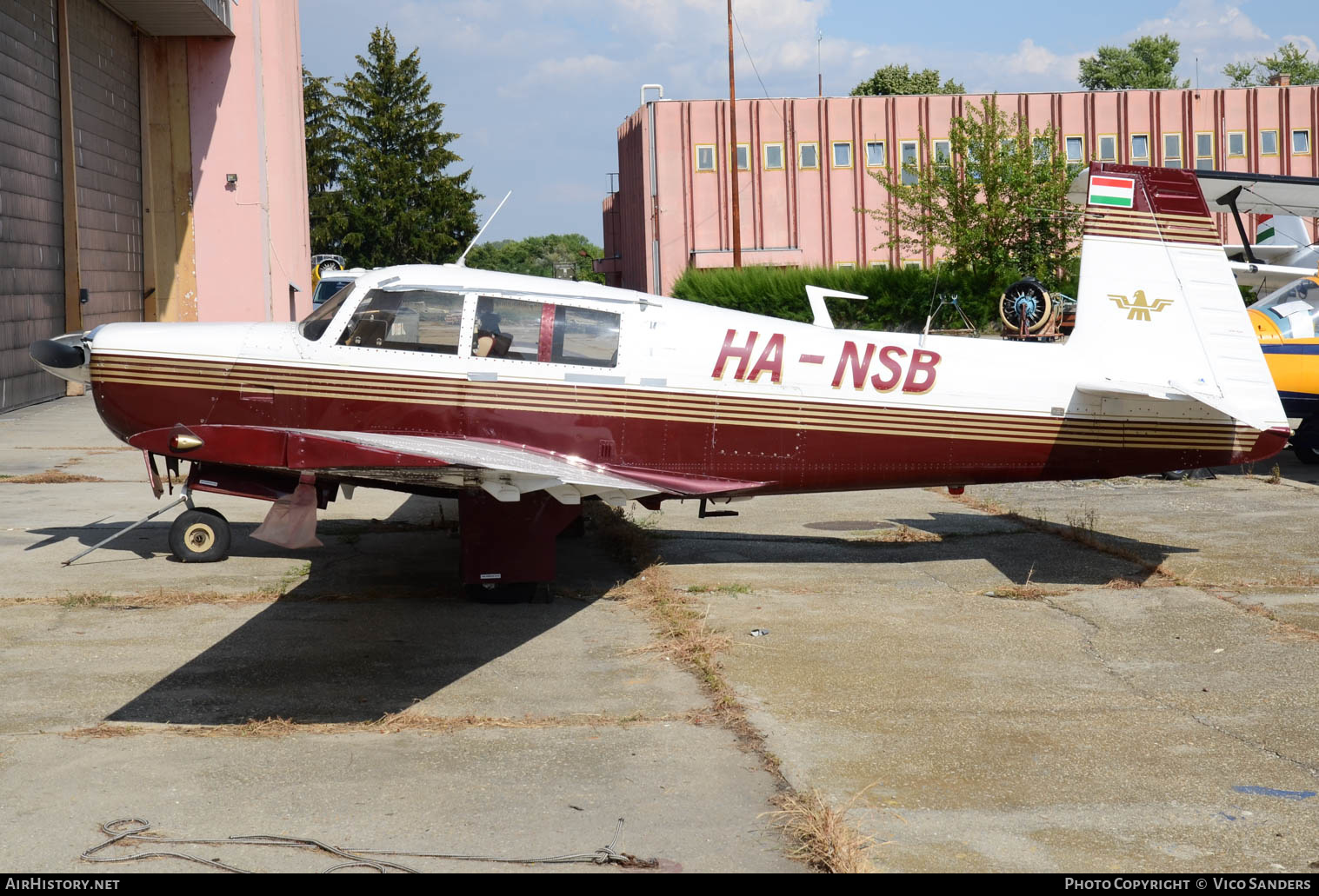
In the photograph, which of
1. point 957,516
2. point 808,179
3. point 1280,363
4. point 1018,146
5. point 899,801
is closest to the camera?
point 899,801

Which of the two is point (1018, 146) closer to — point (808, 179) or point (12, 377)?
point (808, 179)

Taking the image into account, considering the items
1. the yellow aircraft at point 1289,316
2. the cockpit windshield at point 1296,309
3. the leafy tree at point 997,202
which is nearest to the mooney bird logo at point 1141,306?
the yellow aircraft at point 1289,316

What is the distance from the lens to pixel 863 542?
10.2m

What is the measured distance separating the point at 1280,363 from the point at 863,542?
5.92 m

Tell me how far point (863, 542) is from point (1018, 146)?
29.2 m

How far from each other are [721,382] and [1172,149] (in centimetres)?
4909

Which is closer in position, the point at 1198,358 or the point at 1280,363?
the point at 1198,358

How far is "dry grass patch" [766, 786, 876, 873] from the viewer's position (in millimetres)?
4156

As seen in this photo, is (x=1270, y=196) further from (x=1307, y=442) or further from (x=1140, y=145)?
(x=1140, y=145)

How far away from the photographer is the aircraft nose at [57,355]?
866cm
